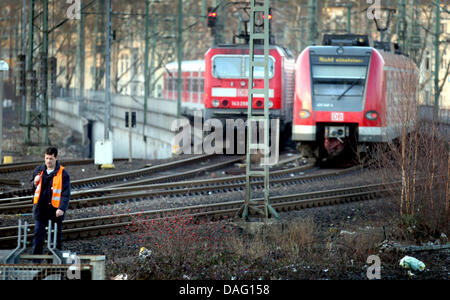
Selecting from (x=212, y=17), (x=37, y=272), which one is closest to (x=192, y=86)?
(x=212, y=17)

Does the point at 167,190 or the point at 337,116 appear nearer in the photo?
the point at 167,190

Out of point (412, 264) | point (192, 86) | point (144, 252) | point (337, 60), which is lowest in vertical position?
point (144, 252)

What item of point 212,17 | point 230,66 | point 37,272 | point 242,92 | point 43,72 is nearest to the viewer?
point 37,272

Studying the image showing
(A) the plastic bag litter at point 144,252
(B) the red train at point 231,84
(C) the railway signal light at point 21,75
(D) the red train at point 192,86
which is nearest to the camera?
(A) the plastic bag litter at point 144,252

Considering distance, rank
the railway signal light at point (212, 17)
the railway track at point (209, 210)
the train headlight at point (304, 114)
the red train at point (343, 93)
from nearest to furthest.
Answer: the railway track at point (209, 210) → the red train at point (343, 93) → the train headlight at point (304, 114) → the railway signal light at point (212, 17)

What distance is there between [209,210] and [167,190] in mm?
2455

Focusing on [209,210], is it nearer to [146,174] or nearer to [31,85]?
[146,174]

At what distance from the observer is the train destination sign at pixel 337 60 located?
20.4 m

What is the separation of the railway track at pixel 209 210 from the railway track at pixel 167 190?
1560 mm

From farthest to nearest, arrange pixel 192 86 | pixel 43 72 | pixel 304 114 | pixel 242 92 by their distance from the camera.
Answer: pixel 192 86
pixel 43 72
pixel 242 92
pixel 304 114

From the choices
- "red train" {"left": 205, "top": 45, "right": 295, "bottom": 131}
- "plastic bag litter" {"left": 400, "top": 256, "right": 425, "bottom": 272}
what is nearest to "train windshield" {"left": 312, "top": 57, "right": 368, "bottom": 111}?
"red train" {"left": 205, "top": 45, "right": 295, "bottom": 131}

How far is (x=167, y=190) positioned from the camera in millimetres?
17531

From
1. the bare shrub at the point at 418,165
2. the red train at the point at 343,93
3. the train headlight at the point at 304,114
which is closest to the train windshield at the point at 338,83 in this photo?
the red train at the point at 343,93

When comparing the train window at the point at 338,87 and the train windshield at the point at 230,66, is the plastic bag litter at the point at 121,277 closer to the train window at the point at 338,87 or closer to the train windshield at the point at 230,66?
the train window at the point at 338,87
